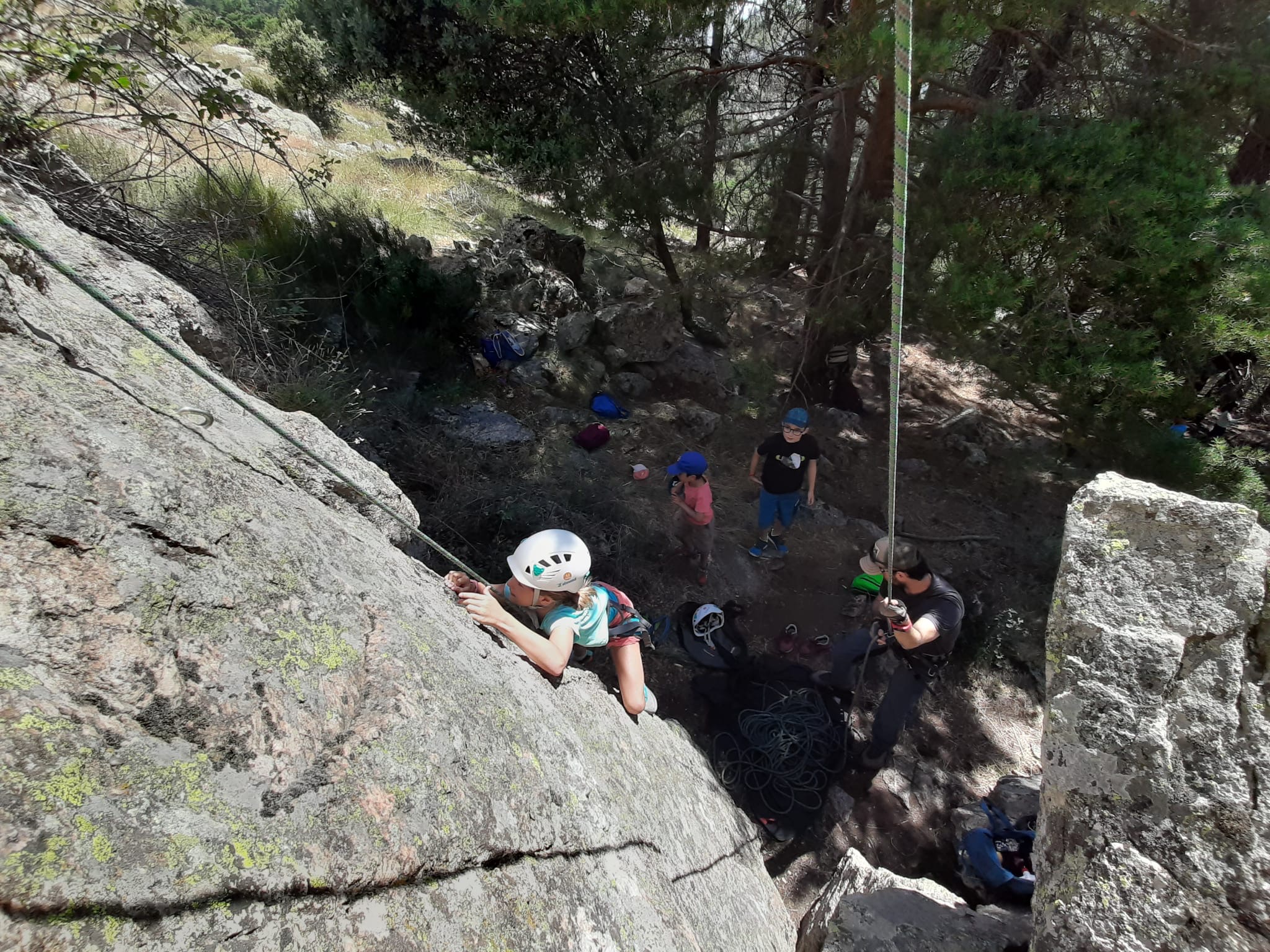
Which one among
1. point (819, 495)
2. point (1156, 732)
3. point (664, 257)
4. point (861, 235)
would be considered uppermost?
point (861, 235)

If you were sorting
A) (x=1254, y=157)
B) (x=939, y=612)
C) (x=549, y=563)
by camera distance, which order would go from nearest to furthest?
(x=549, y=563) → (x=939, y=612) → (x=1254, y=157)

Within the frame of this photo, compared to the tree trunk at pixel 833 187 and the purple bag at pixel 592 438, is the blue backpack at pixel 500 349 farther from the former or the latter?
the tree trunk at pixel 833 187

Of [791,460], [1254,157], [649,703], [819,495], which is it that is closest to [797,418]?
[791,460]

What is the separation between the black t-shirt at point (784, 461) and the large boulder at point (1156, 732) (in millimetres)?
2946

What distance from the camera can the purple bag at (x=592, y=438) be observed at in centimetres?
630

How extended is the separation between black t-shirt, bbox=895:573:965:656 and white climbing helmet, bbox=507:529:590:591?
192 centimetres

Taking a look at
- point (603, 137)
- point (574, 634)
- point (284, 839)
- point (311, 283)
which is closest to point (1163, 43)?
point (603, 137)

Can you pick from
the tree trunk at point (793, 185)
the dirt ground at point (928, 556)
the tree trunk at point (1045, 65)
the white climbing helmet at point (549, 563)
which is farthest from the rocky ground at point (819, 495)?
the tree trunk at point (1045, 65)

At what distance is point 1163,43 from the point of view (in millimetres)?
4426

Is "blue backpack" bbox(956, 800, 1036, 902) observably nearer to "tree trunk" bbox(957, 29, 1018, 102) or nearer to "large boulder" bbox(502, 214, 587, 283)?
"tree trunk" bbox(957, 29, 1018, 102)

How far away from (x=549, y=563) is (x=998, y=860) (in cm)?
299

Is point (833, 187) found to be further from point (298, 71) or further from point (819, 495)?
point (298, 71)

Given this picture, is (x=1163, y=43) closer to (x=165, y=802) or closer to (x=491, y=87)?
(x=491, y=87)

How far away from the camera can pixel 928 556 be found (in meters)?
5.89
